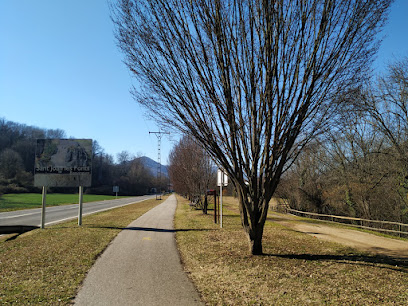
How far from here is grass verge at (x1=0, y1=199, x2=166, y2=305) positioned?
4.98 meters

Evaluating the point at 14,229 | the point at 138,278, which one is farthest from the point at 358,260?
the point at 14,229

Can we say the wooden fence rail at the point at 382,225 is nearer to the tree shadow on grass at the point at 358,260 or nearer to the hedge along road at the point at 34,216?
the tree shadow on grass at the point at 358,260

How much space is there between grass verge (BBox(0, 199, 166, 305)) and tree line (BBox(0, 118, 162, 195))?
4744cm

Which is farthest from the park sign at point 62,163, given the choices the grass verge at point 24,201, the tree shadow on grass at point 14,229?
the grass verge at point 24,201

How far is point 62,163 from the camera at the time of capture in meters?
15.1

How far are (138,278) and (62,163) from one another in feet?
35.4

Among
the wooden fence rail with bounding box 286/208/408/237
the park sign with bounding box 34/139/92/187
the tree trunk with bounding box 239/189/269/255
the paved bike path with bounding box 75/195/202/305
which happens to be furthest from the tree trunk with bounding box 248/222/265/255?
the park sign with bounding box 34/139/92/187

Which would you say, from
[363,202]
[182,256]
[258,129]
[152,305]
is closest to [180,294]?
[152,305]

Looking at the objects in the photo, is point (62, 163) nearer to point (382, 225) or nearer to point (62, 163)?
point (62, 163)

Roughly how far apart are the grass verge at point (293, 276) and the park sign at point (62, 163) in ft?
27.3

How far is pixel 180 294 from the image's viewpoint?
A: 504 cm

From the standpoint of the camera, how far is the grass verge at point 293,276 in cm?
477

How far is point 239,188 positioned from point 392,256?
15.5ft

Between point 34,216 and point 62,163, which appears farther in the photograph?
point 34,216
